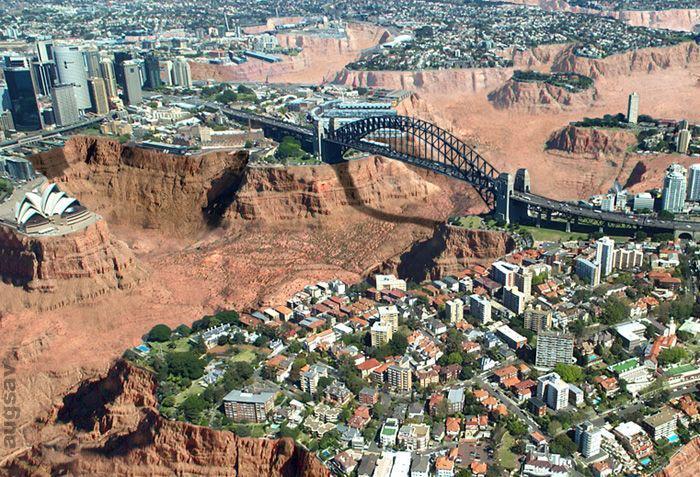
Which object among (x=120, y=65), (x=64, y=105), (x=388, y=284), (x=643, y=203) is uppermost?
(x=120, y=65)

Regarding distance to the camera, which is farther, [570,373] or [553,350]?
[553,350]

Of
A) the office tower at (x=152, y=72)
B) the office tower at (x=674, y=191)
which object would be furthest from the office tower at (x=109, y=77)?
the office tower at (x=674, y=191)

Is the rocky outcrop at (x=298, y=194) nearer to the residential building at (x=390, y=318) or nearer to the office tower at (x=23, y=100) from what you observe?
the residential building at (x=390, y=318)

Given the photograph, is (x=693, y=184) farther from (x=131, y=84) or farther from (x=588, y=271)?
(x=131, y=84)

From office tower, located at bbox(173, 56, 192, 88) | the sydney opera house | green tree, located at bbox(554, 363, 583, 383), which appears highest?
office tower, located at bbox(173, 56, 192, 88)

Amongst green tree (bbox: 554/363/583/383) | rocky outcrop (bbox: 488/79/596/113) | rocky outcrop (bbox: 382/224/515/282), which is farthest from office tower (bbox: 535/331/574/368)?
rocky outcrop (bbox: 488/79/596/113)

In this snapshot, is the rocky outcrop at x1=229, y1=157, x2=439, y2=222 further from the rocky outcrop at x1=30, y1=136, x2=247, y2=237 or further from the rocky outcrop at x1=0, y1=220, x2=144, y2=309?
the rocky outcrop at x1=0, y1=220, x2=144, y2=309

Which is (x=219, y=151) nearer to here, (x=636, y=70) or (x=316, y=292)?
(x=316, y=292)

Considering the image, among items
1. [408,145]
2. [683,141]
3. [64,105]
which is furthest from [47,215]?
[683,141]
